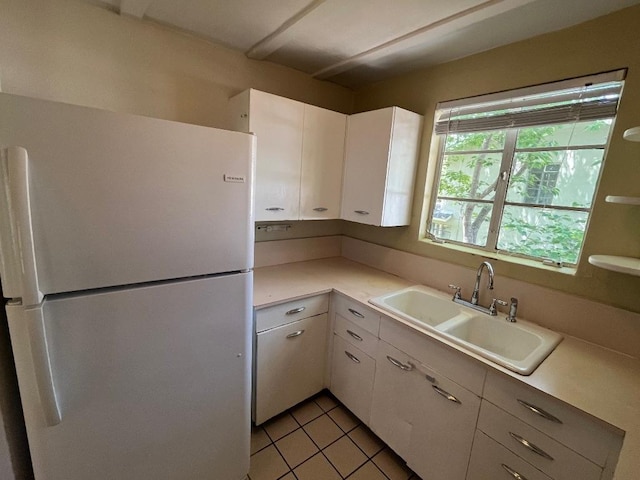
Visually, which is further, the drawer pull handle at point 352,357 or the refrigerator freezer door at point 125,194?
the drawer pull handle at point 352,357

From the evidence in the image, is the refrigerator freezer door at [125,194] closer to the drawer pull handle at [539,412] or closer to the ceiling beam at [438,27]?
the ceiling beam at [438,27]

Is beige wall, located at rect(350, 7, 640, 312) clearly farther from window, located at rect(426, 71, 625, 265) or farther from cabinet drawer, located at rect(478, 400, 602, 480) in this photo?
cabinet drawer, located at rect(478, 400, 602, 480)

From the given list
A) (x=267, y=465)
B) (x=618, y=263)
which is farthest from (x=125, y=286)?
(x=618, y=263)

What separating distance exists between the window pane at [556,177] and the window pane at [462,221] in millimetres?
186

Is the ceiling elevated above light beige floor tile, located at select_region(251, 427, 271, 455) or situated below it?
above

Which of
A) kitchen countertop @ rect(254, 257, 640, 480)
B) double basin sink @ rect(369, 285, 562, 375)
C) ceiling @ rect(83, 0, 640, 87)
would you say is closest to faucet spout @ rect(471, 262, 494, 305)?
double basin sink @ rect(369, 285, 562, 375)

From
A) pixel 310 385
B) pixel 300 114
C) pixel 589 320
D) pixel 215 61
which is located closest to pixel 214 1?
pixel 215 61

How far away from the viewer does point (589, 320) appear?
133 cm

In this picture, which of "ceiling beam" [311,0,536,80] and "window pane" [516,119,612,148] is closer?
"ceiling beam" [311,0,536,80]

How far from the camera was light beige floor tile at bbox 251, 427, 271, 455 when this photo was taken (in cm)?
160

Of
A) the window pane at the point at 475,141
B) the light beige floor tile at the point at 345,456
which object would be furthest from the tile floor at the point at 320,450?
the window pane at the point at 475,141

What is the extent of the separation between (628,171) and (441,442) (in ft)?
4.90

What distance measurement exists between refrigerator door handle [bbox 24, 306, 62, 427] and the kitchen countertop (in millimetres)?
821

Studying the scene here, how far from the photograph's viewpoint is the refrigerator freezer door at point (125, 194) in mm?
770
